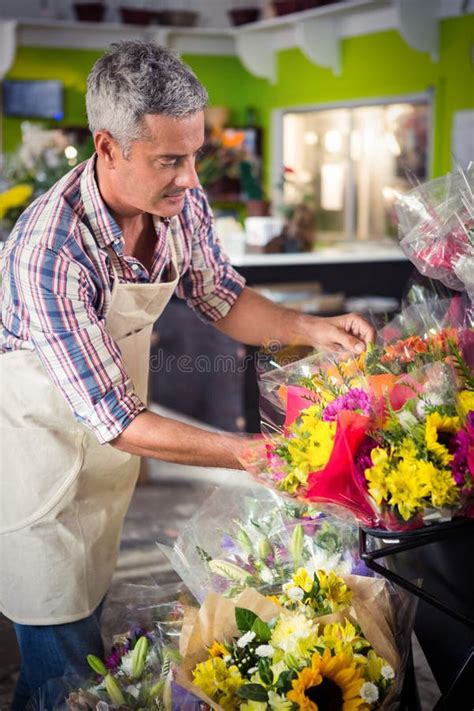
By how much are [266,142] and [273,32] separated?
0.96 meters

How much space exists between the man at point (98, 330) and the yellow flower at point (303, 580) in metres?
0.21

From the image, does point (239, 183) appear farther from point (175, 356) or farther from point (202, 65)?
point (175, 356)

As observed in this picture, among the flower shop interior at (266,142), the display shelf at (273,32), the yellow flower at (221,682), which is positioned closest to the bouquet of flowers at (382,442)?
the yellow flower at (221,682)

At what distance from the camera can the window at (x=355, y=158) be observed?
7.00 m

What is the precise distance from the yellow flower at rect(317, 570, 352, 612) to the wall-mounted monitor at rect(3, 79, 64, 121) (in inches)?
286

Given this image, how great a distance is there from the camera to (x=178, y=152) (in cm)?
162

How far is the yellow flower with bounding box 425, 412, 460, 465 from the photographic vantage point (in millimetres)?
1242

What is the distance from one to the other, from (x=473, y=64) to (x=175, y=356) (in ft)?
8.84

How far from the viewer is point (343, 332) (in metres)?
1.91

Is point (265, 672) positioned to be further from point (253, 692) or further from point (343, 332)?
point (343, 332)

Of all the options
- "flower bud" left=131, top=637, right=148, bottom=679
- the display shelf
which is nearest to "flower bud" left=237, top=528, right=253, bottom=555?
"flower bud" left=131, top=637, right=148, bottom=679

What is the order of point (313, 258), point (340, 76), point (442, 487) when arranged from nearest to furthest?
point (442, 487), point (313, 258), point (340, 76)

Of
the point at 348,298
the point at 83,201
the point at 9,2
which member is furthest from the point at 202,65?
the point at 83,201

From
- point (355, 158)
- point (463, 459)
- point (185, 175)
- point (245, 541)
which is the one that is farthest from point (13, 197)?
point (355, 158)
